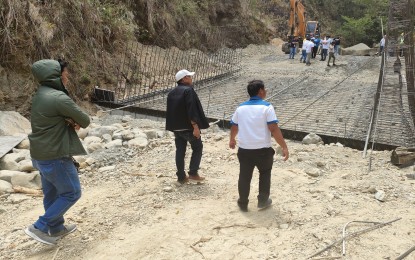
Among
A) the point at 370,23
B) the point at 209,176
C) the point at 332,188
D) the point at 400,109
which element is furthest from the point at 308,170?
the point at 370,23

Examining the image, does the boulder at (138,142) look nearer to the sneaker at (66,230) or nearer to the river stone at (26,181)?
→ the river stone at (26,181)

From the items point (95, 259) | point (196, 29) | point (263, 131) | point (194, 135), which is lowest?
point (95, 259)

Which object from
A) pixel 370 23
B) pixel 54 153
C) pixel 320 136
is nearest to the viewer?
pixel 54 153

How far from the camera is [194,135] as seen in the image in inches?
141

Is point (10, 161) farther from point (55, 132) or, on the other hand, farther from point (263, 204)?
point (263, 204)

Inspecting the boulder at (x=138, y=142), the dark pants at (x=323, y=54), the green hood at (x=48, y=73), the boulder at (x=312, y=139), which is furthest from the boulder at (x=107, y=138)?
the dark pants at (x=323, y=54)

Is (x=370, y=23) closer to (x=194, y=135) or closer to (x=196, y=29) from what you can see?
(x=196, y=29)

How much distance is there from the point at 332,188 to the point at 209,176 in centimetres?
133

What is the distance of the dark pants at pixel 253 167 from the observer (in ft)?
9.80

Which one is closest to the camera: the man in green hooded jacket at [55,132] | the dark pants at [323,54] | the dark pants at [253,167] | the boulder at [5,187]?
the man in green hooded jacket at [55,132]

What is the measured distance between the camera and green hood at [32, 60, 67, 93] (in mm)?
2514

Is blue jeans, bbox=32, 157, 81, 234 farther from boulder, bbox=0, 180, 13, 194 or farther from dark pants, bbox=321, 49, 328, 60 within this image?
dark pants, bbox=321, 49, 328, 60

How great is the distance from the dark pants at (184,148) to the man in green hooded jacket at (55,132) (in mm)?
1201

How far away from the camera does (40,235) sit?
2764 millimetres
